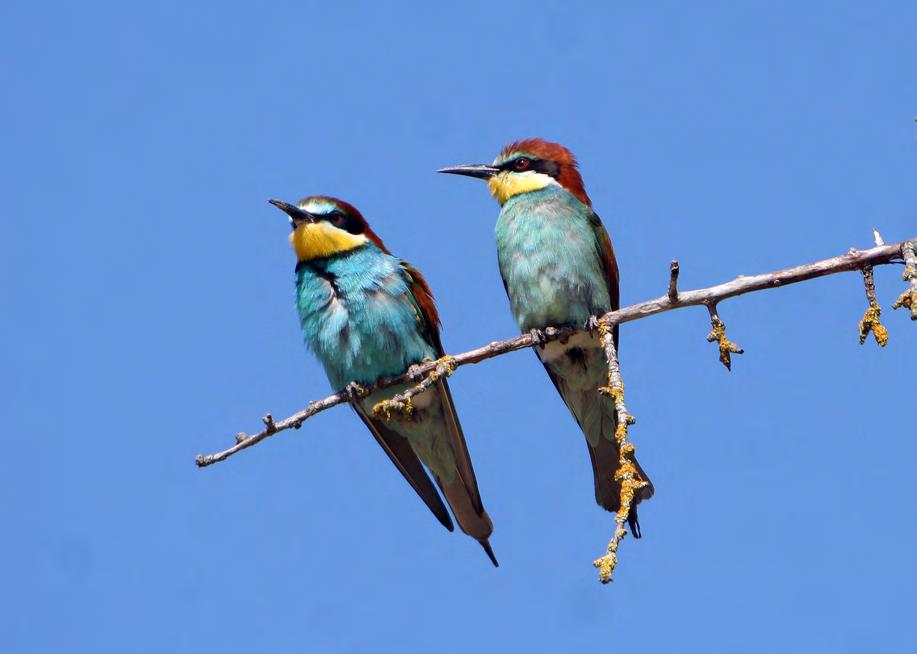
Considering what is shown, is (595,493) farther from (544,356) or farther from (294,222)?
(294,222)

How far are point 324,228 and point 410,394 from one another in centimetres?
143

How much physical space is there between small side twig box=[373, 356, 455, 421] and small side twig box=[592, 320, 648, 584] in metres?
0.55

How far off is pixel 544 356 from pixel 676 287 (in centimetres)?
135

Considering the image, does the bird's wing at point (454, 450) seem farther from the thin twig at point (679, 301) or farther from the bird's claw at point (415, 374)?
the thin twig at point (679, 301)

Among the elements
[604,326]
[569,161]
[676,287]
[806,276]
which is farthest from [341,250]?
[806,276]

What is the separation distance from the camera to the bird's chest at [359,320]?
473 cm

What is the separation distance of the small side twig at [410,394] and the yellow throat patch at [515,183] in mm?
1314

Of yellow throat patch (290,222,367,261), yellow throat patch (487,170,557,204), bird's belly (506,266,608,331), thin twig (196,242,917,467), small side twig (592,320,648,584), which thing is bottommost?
small side twig (592,320,648,584)

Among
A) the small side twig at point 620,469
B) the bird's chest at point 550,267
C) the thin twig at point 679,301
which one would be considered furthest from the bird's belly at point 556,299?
the small side twig at point 620,469

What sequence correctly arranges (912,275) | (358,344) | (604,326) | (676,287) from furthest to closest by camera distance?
1. (358,344)
2. (604,326)
3. (676,287)
4. (912,275)

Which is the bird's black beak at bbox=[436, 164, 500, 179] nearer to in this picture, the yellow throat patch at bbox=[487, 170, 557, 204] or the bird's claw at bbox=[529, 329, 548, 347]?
the yellow throat patch at bbox=[487, 170, 557, 204]

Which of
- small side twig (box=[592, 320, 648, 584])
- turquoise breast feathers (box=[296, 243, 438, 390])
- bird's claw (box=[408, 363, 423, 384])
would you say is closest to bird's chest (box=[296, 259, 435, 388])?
turquoise breast feathers (box=[296, 243, 438, 390])

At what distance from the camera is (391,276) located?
491 centimetres

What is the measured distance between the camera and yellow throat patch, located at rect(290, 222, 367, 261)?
16.4ft
